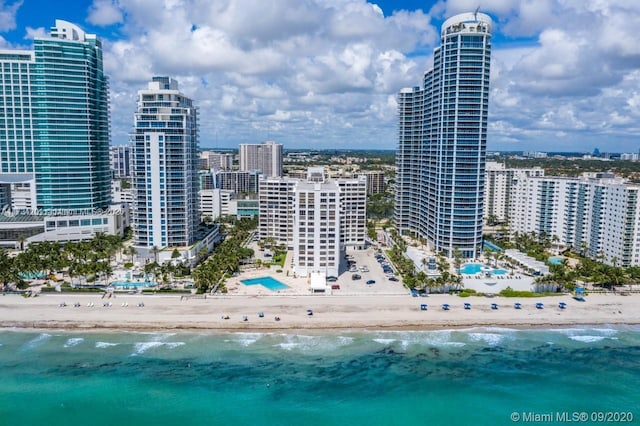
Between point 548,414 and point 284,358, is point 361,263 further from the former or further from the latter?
point 548,414

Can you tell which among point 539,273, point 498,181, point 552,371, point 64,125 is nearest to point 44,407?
point 552,371

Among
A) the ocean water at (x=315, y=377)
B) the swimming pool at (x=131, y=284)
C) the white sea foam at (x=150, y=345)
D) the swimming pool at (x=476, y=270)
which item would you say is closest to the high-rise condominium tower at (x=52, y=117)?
the swimming pool at (x=131, y=284)

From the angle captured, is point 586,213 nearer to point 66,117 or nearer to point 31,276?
point 31,276

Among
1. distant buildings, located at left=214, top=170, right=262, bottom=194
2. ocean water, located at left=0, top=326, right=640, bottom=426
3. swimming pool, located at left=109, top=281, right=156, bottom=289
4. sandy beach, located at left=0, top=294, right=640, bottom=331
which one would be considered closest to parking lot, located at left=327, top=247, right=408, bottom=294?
sandy beach, located at left=0, top=294, right=640, bottom=331

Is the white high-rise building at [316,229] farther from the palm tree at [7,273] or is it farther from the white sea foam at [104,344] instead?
the palm tree at [7,273]

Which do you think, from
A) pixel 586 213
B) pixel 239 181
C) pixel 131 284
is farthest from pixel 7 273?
pixel 239 181
